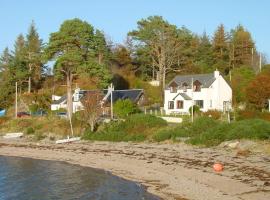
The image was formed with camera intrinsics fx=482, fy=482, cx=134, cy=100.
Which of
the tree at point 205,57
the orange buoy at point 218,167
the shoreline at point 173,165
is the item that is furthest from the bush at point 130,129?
the tree at point 205,57

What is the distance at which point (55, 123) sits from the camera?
55156 mm

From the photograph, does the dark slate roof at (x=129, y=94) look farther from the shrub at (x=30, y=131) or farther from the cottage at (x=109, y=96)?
the shrub at (x=30, y=131)

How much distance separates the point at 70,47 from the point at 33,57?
91.3 feet

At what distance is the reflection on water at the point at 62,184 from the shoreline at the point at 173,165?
100 cm

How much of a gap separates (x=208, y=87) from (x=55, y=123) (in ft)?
65.8

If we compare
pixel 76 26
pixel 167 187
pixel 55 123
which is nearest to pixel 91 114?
pixel 55 123

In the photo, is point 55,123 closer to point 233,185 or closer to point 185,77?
point 185,77

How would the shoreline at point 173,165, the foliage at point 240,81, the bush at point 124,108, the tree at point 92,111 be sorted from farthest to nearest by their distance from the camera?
the foliage at point 240,81 < the bush at point 124,108 < the tree at point 92,111 < the shoreline at point 173,165

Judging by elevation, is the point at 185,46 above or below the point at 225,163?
above

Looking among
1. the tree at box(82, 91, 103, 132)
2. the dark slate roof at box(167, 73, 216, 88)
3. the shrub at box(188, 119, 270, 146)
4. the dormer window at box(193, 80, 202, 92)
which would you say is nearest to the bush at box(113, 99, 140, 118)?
the tree at box(82, 91, 103, 132)

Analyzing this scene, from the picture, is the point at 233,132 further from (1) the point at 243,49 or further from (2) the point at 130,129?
(1) the point at 243,49

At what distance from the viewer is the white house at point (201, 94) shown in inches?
2437

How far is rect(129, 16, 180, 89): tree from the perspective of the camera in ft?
Result: 260

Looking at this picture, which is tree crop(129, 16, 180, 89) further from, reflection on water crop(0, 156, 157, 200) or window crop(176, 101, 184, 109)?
reflection on water crop(0, 156, 157, 200)
